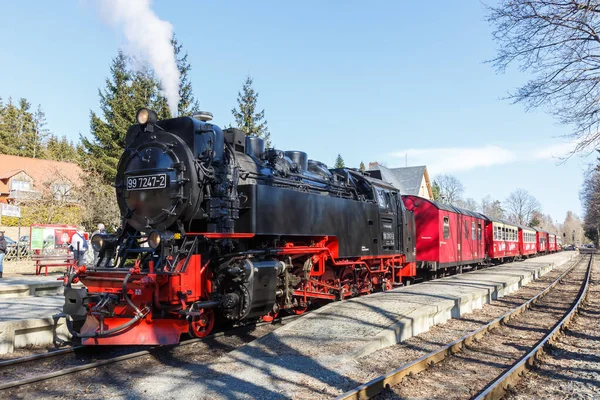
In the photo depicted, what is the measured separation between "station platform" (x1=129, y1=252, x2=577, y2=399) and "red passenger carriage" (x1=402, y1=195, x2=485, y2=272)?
637 cm

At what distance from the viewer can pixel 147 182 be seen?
6652 mm

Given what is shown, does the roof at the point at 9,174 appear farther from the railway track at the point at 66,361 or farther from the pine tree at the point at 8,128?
the railway track at the point at 66,361

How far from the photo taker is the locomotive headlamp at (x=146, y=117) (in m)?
7.02

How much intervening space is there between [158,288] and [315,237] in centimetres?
342

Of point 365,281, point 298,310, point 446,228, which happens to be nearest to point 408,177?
point 446,228

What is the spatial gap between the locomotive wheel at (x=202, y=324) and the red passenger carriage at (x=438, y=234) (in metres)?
9.55

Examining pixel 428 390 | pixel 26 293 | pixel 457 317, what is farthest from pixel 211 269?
pixel 26 293

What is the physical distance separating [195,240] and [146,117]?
7.56ft

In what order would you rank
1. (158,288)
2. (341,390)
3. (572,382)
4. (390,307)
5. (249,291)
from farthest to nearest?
(390,307)
(249,291)
(158,288)
(572,382)
(341,390)

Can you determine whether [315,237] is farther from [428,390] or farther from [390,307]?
[428,390]

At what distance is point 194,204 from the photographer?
21.0 ft

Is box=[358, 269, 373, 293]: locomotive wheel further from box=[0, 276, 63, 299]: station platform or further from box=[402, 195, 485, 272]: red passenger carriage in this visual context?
box=[0, 276, 63, 299]: station platform

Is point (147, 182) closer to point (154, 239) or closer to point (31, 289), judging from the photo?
point (154, 239)

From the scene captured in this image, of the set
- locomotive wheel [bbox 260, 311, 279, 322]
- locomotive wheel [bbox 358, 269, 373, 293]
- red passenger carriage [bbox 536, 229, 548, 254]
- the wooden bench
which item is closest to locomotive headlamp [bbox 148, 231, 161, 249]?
locomotive wheel [bbox 260, 311, 279, 322]
